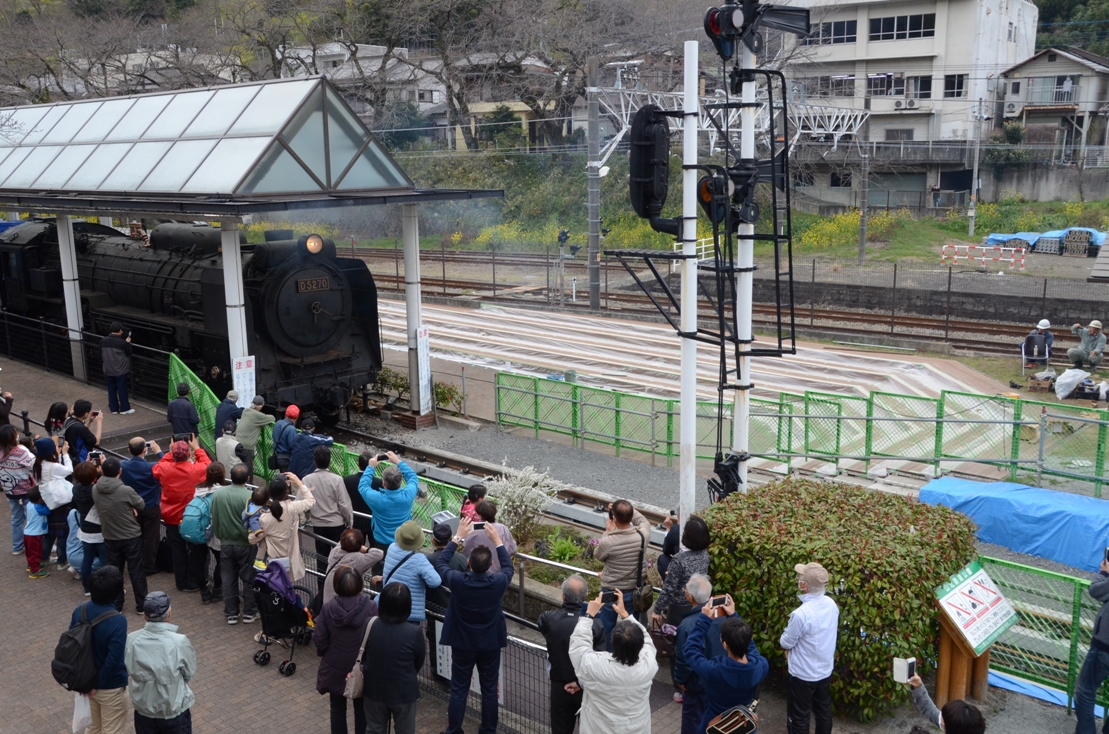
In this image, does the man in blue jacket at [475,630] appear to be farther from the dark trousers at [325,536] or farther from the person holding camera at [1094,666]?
the person holding camera at [1094,666]

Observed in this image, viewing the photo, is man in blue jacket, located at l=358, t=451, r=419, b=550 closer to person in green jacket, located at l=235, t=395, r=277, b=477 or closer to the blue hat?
the blue hat

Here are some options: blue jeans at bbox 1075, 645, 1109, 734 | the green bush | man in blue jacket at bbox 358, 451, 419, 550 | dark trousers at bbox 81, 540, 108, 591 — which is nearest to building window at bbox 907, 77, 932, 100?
the green bush

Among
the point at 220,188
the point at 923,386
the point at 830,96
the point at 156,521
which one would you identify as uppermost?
the point at 830,96

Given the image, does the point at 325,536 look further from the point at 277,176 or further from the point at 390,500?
the point at 277,176

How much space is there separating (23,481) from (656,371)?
14302 millimetres

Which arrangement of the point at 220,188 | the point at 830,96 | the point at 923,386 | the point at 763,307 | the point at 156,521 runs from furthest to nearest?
the point at 830,96
the point at 763,307
the point at 923,386
the point at 220,188
the point at 156,521

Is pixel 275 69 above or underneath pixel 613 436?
above

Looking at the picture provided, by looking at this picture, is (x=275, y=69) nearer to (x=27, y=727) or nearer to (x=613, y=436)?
(x=613, y=436)

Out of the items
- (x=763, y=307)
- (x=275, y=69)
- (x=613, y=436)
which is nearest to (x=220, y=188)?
(x=613, y=436)

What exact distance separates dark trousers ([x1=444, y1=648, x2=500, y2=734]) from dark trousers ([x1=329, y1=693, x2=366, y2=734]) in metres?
0.63

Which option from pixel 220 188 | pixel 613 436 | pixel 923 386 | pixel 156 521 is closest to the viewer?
pixel 156 521

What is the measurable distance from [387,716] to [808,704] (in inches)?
116

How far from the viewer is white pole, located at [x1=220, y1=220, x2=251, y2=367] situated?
14109 mm

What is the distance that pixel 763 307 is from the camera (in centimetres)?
3119
